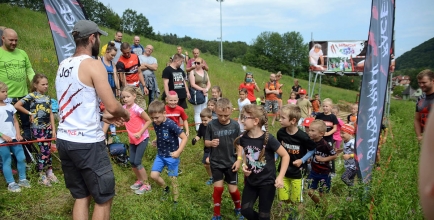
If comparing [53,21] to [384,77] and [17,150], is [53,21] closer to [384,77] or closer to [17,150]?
[17,150]

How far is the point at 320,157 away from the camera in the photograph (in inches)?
182

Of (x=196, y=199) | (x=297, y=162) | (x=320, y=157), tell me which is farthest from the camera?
(x=196, y=199)

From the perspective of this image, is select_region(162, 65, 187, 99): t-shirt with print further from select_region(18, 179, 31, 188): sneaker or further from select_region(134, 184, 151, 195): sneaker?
select_region(18, 179, 31, 188): sneaker

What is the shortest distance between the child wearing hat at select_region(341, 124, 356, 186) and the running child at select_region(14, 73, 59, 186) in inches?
184

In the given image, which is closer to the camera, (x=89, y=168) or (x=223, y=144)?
(x=89, y=168)

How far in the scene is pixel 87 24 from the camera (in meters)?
2.91

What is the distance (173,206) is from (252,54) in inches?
3610

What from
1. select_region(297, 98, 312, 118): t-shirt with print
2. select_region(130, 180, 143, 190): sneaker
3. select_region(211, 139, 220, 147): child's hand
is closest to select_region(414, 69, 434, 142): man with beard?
select_region(211, 139, 220, 147): child's hand

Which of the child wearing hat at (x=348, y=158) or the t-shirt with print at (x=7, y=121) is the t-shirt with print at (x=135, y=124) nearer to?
the t-shirt with print at (x=7, y=121)

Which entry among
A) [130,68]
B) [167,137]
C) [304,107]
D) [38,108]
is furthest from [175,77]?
[304,107]

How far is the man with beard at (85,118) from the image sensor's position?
9.18ft

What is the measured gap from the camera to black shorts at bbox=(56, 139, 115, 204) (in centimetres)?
282

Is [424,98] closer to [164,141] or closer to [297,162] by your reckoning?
[297,162]

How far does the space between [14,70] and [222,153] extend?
373 centimetres
